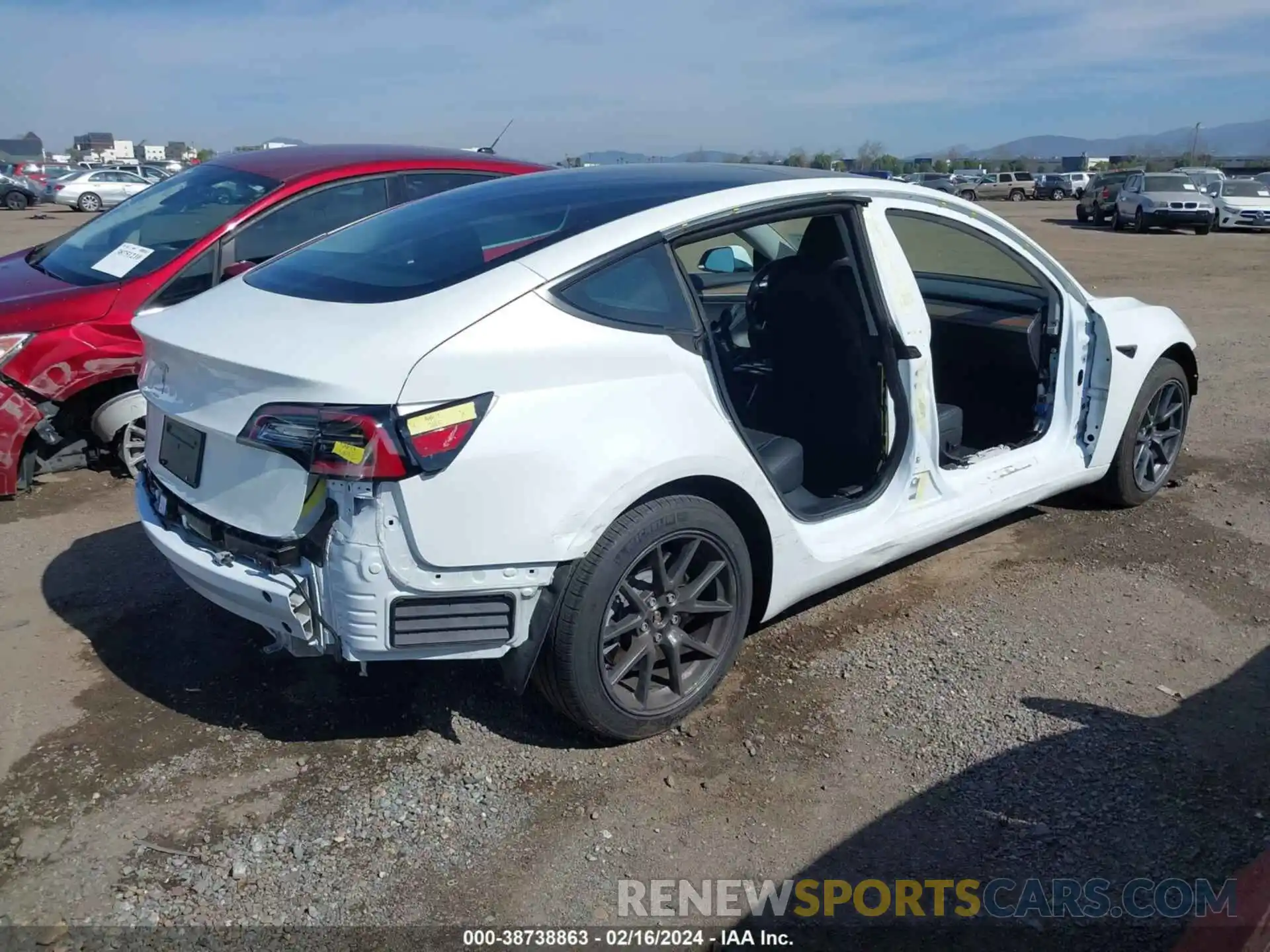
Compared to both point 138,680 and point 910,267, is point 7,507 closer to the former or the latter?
point 138,680

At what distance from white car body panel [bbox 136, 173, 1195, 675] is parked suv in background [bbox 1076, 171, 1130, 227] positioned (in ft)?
100

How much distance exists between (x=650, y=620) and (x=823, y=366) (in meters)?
1.44

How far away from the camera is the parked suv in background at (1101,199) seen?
30.1 m

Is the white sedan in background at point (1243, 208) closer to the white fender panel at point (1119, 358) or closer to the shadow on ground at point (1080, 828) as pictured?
the white fender panel at point (1119, 358)

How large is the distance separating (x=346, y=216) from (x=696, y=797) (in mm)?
4011

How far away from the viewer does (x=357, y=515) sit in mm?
2678

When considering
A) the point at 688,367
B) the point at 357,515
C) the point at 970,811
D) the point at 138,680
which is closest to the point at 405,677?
the point at 138,680

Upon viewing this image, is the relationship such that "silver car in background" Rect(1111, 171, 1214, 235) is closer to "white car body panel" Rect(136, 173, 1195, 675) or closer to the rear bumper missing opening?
"white car body panel" Rect(136, 173, 1195, 675)

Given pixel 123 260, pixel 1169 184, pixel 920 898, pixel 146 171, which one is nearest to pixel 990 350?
pixel 920 898

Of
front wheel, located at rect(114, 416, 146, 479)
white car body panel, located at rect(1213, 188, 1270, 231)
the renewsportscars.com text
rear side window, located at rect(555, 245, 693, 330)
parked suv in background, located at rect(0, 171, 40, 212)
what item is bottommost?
the renewsportscars.com text

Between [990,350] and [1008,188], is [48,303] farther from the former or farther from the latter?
[1008,188]

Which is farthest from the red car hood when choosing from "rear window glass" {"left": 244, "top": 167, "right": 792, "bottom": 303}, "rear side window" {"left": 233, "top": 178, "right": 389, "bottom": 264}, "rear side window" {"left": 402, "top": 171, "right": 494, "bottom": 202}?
"rear window glass" {"left": 244, "top": 167, "right": 792, "bottom": 303}

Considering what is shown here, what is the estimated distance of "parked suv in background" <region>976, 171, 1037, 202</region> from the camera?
53.7 m

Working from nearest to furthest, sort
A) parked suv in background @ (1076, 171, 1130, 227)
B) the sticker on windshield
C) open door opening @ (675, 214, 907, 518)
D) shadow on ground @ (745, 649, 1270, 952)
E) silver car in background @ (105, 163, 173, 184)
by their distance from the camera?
shadow on ground @ (745, 649, 1270, 952) < open door opening @ (675, 214, 907, 518) < the sticker on windshield < parked suv in background @ (1076, 171, 1130, 227) < silver car in background @ (105, 163, 173, 184)
